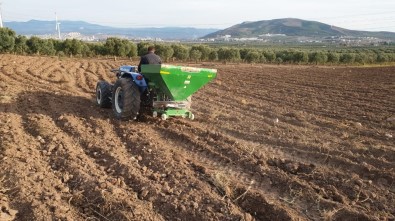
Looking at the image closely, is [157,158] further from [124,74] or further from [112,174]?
[124,74]

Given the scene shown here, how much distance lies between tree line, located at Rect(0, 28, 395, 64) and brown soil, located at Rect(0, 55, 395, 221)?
26.3 meters

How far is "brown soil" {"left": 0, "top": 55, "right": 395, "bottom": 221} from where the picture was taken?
454 cm

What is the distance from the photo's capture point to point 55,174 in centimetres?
536

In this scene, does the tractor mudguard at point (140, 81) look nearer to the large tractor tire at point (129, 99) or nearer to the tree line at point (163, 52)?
the large tractor tire at point (129, 99)

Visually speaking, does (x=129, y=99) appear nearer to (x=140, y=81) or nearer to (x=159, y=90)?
(x=140, y=81)

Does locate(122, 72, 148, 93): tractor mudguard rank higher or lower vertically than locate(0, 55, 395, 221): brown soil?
higher

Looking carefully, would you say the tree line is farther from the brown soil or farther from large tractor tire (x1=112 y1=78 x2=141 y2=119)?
large tractor tire (x1=112 y1=78 x2=141 y2=119)

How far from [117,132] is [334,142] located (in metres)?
4.13

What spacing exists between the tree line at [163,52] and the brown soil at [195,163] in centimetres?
2634

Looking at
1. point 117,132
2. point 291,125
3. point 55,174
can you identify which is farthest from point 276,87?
point 55,174

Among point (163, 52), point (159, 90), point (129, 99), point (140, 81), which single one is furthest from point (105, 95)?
point (163, 52)

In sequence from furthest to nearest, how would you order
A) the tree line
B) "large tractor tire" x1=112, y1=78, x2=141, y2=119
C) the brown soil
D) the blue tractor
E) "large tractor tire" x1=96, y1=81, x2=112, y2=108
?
the tree line → "large tractor tire" x1=96, y1=81, x2=112, y2=108 → "large tractor tire" x1=112, y1=78, x2=141, y2=119 → the blue tractor → the brown soil

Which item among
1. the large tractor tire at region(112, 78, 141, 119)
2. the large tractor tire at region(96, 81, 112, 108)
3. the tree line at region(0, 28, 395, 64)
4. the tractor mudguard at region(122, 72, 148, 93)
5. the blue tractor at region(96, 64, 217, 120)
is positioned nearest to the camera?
the blue tractor at region(96, 64, 217, 120)

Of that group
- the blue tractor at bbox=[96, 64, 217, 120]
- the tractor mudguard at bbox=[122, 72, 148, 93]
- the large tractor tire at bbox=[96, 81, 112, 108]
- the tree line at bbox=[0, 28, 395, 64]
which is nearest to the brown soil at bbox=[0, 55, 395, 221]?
the large tractor tire at bbox=[96, 81, 112, 108]
